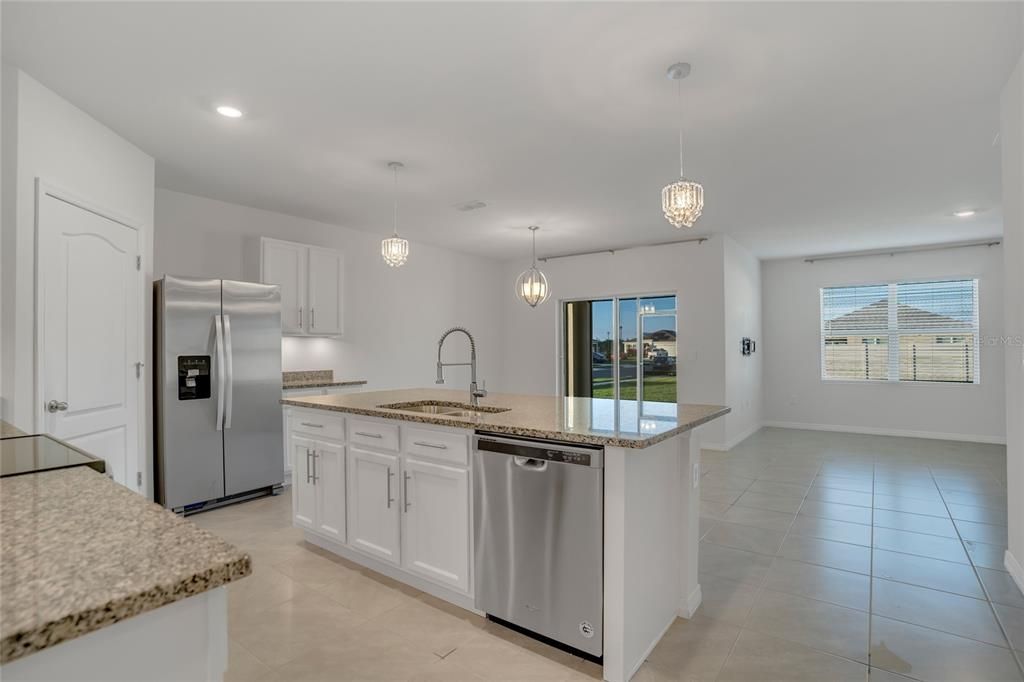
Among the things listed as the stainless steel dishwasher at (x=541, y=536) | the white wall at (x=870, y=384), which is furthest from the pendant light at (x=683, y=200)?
the white wall at (x=870, y=384)

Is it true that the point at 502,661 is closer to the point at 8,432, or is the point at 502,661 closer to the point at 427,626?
the point at 427,626

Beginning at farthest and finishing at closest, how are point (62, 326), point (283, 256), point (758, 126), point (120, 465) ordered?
1. point (283, 256)
2. point (120, 465)
3. point (758, 126)
4. point (62, 326)

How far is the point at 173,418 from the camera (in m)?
3.79

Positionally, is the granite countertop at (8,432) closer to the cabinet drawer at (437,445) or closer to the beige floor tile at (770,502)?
the cabinet drawer at (437,445)

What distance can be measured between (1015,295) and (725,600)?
2.23 metres

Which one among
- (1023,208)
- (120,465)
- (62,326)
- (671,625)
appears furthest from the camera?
(120,465)

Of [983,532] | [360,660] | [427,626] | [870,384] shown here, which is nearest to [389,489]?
[427,626]

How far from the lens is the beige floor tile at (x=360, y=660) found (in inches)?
79.6

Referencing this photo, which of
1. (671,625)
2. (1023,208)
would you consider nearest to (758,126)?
(1023,208)

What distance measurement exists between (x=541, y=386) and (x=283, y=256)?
4.29 metres

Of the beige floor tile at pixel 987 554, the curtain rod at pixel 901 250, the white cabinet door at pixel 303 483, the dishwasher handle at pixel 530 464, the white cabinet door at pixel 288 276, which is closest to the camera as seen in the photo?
the dishwasher handle at pixel 530 464

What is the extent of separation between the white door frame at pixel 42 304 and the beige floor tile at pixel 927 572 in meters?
4.65

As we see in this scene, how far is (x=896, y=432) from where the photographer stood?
729 centimetres

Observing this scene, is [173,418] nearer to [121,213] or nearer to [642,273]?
[121,213]
